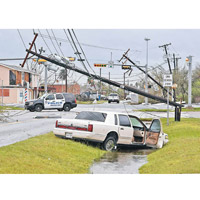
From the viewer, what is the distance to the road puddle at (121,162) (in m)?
10.5

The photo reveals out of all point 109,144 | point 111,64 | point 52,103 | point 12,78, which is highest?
point 111,64

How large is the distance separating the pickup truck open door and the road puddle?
0.32 metres

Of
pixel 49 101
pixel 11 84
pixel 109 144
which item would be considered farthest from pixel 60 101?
pixel 11 84

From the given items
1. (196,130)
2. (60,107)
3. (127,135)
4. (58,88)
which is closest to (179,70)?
(58,88)

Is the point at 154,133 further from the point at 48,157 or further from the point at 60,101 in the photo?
the point at 60,101

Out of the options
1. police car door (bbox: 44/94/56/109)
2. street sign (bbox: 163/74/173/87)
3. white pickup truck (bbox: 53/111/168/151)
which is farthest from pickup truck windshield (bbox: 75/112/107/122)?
→ police car door (bbox: 44/94/56/109)

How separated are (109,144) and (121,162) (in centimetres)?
187

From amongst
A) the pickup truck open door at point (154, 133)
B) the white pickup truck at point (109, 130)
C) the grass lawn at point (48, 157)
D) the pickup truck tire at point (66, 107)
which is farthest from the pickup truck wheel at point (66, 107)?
the grass lawn at point (48, 157)

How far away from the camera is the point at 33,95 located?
66.2 m

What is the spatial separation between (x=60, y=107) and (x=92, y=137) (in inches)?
901

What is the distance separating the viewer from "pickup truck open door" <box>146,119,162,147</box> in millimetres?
14726

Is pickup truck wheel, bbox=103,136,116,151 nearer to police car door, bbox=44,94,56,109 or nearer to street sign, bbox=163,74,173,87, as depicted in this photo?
street sign, bbox=163,74,173,87

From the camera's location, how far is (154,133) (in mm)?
14820

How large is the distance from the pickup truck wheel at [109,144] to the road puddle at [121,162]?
0.88ft
